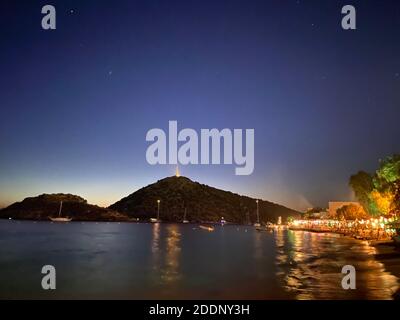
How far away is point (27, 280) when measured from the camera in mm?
35938

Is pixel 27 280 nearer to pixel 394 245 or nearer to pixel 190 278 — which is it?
pixel 190 278
